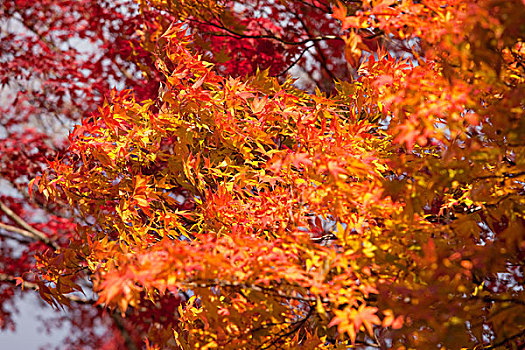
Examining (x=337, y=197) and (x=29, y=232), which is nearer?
(x=337, y=197)

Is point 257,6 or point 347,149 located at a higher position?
point 257,6

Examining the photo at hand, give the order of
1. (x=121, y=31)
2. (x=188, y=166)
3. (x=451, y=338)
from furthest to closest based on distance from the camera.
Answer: (x=121, y=31), (x=188, y=166), (x=451, y=338)

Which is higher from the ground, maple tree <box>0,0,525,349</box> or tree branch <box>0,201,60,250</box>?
maple tree <box>0,0,525,349</box>

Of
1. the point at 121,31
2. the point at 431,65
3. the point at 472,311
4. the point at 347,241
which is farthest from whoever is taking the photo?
the point at 121,31

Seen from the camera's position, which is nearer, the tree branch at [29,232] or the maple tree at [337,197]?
the maple tree at [337,197]

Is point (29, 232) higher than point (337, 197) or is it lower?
lower

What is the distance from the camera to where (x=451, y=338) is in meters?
1.81

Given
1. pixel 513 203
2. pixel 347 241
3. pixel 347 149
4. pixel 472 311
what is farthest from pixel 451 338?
pixel 347 149

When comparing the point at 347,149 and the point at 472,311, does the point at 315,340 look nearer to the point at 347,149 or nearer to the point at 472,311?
the point at 472,311

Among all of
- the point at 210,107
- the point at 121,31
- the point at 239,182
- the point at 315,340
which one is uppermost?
the point at 121,31

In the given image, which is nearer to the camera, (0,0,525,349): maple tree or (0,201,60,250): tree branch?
(0,0,525,349): maple tree

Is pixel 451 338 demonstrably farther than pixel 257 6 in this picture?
No

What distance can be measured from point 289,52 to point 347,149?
116 inches

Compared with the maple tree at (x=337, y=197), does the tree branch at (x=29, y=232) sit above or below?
below
